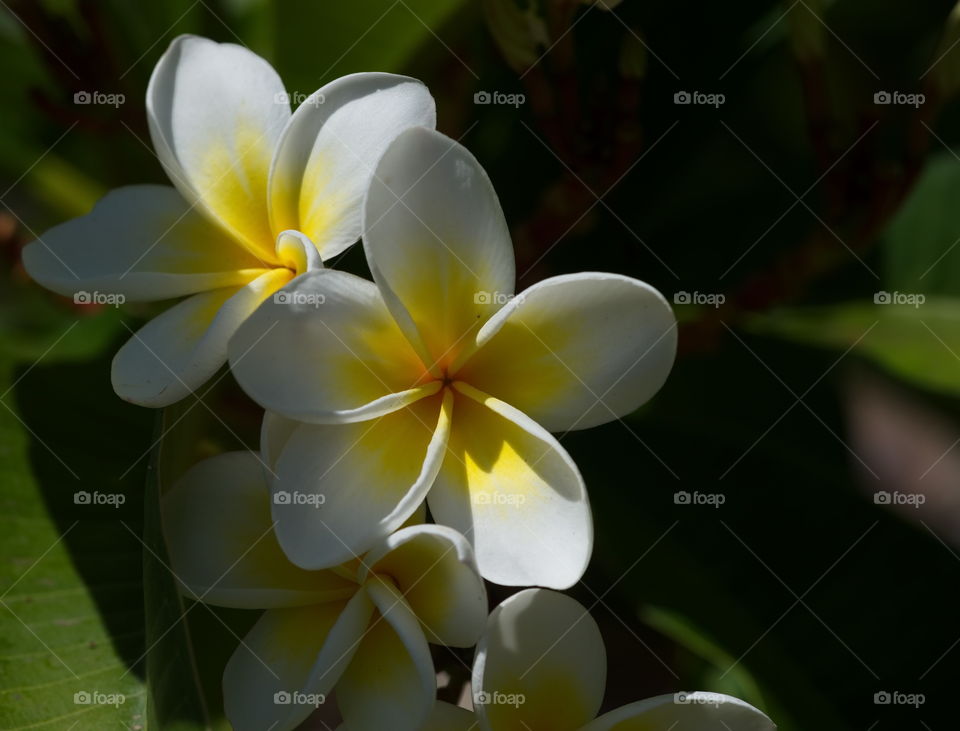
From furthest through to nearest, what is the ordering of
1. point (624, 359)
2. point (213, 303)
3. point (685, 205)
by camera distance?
point (685, 205) → point (213, 303) → point (624, 359)

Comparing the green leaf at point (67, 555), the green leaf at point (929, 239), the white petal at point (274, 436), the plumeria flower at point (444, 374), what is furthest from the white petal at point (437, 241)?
the green leaf at point (929, 239)

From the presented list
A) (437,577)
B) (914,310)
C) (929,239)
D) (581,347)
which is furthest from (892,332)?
(437,577)

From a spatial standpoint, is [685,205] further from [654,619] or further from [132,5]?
[132,5]

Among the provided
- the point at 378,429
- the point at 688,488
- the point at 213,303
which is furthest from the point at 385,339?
the point at 688,488

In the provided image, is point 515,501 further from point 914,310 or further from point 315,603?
point 914,310

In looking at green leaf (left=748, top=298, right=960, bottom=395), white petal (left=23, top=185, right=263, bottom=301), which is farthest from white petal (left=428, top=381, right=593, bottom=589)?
green leaf (left=748, top=298, right=960, bottom=395)

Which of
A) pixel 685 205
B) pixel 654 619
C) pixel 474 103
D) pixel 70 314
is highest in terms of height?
pixel 474 103

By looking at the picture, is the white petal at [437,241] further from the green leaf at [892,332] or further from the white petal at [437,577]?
the green leaf at [892,332]
